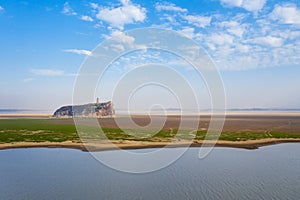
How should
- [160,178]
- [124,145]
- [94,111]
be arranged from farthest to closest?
[94,111]
[124,145]
[160,178]

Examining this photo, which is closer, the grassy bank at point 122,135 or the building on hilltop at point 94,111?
the grassy bank at point 122,135

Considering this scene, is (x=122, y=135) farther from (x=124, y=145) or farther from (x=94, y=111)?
(x=94, y=111)

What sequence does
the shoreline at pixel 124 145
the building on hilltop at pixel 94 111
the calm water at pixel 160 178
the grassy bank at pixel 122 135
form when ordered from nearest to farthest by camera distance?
1. the calm water at pixel 160 178
2. the shoreline at pixel 124 145
3. the grassy bank at pixel 122 135
4. the building on hilltop at pixel 94 111

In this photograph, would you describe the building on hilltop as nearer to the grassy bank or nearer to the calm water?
the grassy bank

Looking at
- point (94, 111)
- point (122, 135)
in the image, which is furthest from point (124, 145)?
point (94, 111)

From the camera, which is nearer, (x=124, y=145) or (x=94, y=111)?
(x=124, y=145)

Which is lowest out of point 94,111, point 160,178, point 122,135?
point 160,178

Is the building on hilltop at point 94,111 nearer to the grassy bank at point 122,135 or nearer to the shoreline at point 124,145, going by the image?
the grassy bank at point 122,135

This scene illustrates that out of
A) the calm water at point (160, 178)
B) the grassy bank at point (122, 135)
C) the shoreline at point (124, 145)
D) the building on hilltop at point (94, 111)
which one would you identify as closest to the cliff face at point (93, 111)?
the building on hilltop at point (94, 111)

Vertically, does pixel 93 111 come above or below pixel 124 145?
above

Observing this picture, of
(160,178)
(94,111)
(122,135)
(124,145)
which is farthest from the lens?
(94,111)
